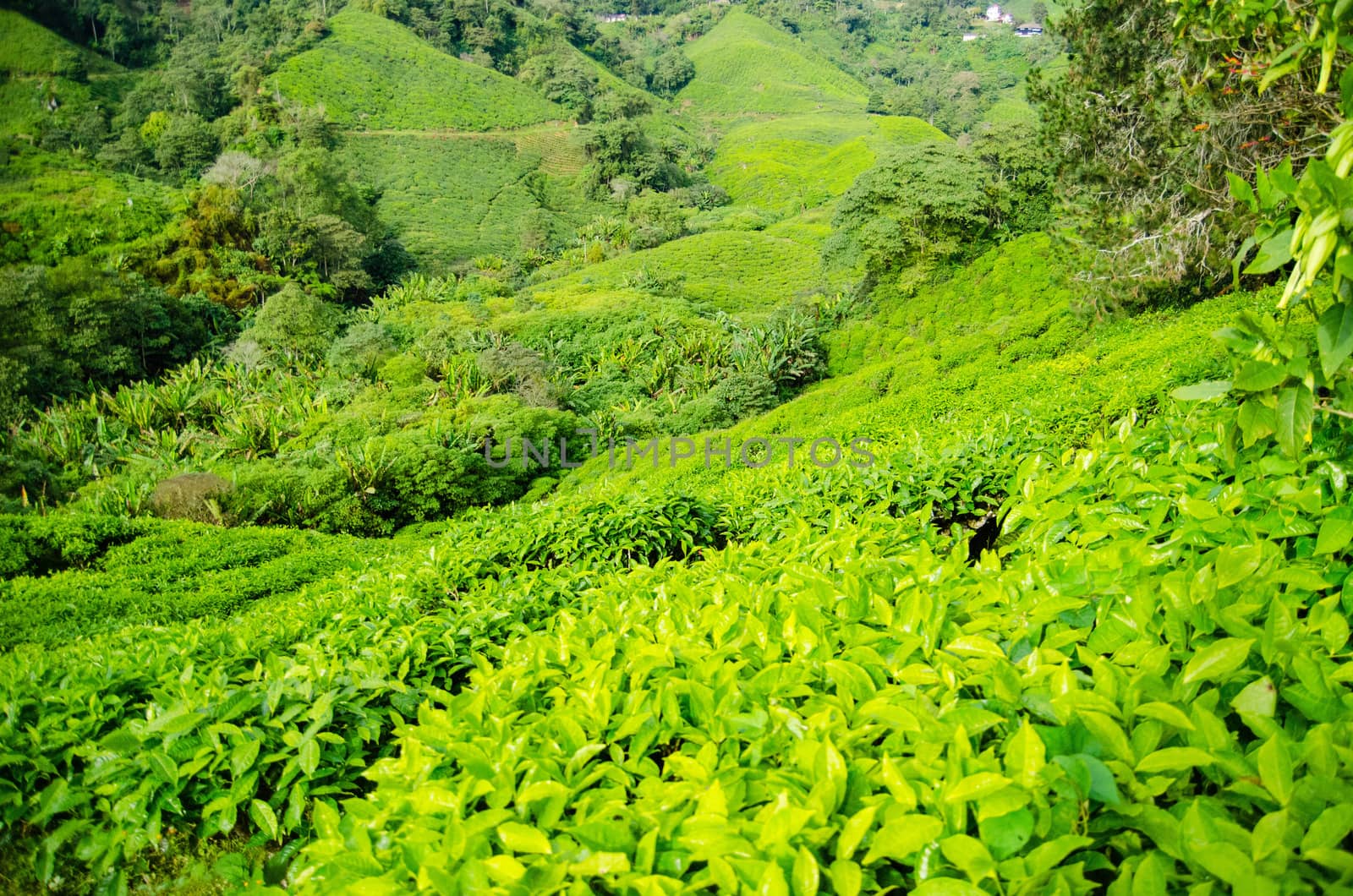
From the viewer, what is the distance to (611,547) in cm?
357

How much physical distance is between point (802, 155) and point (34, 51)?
53.0 metres

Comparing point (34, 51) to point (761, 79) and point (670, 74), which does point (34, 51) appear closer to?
point (670, 74)

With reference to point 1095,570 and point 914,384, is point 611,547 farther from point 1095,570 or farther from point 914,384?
point 914,384

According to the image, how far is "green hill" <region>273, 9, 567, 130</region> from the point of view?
49.5 meters

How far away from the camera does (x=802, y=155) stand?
54625 millimetres

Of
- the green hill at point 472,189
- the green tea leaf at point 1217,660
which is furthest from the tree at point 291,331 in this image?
the green tea leaf at point 1217,660

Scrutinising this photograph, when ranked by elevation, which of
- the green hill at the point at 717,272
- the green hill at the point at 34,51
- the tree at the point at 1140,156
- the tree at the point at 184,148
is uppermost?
the green hill at the point at 34,51

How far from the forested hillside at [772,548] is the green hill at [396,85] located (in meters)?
27.6

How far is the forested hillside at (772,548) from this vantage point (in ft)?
2.82

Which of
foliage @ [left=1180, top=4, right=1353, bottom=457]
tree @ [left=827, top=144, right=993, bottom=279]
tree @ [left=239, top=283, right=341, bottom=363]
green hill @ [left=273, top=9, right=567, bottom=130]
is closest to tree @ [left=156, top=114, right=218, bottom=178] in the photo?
green hill @ [left=273, top=9, right=567, bottom=130]

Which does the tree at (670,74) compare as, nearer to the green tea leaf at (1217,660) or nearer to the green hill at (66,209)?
the green hill at (66,209)

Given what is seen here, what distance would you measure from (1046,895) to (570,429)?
1549 centimetres

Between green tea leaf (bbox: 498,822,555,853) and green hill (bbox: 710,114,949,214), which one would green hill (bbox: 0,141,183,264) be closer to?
green hill (bbox: 710,114,949,214)

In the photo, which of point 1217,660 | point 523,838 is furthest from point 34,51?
point 1217,660
